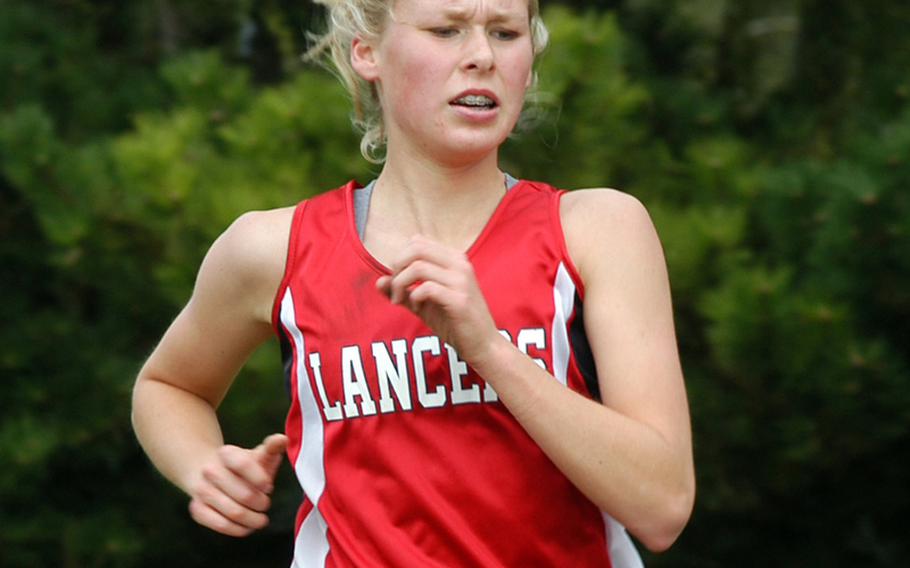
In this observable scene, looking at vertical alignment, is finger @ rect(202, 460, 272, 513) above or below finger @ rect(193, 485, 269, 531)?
above

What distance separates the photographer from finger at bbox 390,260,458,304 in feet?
5.41

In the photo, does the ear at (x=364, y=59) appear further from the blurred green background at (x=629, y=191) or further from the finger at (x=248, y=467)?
the blurred green background at (x=629, y=191)

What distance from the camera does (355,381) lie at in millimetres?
1897

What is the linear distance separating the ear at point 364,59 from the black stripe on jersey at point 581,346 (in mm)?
456

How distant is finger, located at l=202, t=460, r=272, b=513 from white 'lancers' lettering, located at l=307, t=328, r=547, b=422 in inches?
6.2

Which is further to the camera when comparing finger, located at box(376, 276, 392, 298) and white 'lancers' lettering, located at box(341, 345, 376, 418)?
white 'lancers' lettering, located at box(341, 345, 376, 418)

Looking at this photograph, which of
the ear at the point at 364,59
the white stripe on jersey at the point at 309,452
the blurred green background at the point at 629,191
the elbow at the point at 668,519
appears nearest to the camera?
the elbow at the point at 668,519

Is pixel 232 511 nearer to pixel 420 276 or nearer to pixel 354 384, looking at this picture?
pixel 354 384

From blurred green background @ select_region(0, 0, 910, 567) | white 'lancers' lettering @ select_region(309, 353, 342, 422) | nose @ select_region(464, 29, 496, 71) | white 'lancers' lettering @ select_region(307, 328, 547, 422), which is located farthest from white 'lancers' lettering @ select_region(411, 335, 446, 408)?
blurred green background @ select_region(0, 0, 910, 567)

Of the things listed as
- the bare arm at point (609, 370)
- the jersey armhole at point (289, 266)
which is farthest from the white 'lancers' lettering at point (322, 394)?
the bare arm at point (609, 370)

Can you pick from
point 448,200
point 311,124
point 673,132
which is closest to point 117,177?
point 311,124

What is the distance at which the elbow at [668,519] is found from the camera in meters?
1.75

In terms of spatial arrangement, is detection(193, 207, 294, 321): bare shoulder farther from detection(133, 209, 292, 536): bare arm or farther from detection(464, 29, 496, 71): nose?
detection(464, 29, 496, 71): nose

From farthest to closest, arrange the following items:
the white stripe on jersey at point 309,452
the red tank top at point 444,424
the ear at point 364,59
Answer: the ear at point 364,59 < the white stripe on jersey at point 309,452 < the red tank top at point 444,424
